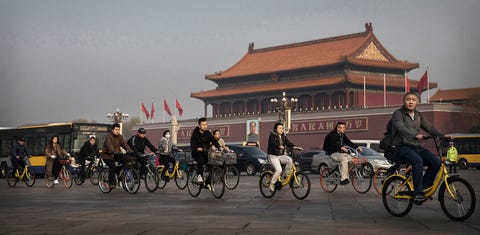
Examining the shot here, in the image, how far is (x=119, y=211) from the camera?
872 cm

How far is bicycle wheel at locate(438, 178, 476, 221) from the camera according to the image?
701 cm

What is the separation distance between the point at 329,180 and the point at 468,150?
22.7 m

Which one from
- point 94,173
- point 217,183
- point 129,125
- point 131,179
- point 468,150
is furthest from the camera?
point 129,125

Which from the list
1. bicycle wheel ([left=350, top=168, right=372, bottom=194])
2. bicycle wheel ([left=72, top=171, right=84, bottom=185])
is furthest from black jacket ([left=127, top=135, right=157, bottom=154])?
bicycle wheel ([left=72, top=171, right=84, bottom=185])

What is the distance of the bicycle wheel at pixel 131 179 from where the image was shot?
12.6 m

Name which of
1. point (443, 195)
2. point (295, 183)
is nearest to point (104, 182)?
point (295, 183)

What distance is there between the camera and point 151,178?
13.3 m

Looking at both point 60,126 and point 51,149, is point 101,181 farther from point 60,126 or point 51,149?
point 60,126

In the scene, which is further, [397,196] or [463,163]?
[463,163]

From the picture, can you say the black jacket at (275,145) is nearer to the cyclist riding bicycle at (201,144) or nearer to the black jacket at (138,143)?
the cyclist riding bicycle at (201,144)

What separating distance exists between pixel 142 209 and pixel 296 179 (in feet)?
9.32

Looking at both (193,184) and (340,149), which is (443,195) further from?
(193,184)

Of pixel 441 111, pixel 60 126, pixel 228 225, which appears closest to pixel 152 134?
pixel 441 111

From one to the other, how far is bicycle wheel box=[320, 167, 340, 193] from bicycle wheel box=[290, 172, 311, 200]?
1710mm
